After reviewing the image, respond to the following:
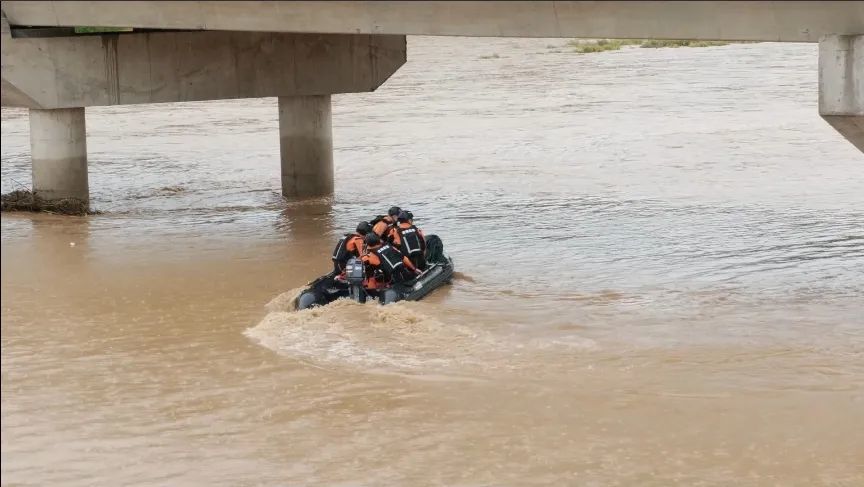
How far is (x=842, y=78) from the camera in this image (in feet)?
40.0

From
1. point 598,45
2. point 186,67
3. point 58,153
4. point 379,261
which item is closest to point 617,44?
point 598,45

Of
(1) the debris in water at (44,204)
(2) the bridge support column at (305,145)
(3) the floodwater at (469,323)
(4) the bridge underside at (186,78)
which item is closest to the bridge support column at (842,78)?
(3) the floodwater at (469,323)

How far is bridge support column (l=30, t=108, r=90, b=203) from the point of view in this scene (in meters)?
21.4

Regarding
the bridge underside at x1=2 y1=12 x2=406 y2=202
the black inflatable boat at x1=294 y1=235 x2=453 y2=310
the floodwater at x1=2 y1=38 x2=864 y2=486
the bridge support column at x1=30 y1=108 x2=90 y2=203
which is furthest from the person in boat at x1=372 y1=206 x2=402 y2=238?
the bridge support column at x1=30 y1=108 x2=90 y2=203

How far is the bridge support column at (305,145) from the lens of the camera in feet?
77.8

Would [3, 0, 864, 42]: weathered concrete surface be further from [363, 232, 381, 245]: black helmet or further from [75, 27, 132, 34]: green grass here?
[75, 27, 132, 34]: green grass

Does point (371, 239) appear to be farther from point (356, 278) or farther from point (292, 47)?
point (292, 47)

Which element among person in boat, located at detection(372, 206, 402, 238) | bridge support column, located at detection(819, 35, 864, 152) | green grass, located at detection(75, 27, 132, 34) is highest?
green grass, located at detection(75, 27, 132, 34)

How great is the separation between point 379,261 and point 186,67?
8.54 metres

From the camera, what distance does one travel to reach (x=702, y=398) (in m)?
11.3

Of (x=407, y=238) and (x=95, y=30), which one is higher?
(x=95, y=30)

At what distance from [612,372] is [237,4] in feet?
22.6

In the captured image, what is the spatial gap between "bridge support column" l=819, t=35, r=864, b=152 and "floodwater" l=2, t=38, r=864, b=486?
239cm

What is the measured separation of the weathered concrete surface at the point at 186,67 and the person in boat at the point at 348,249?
741cm
